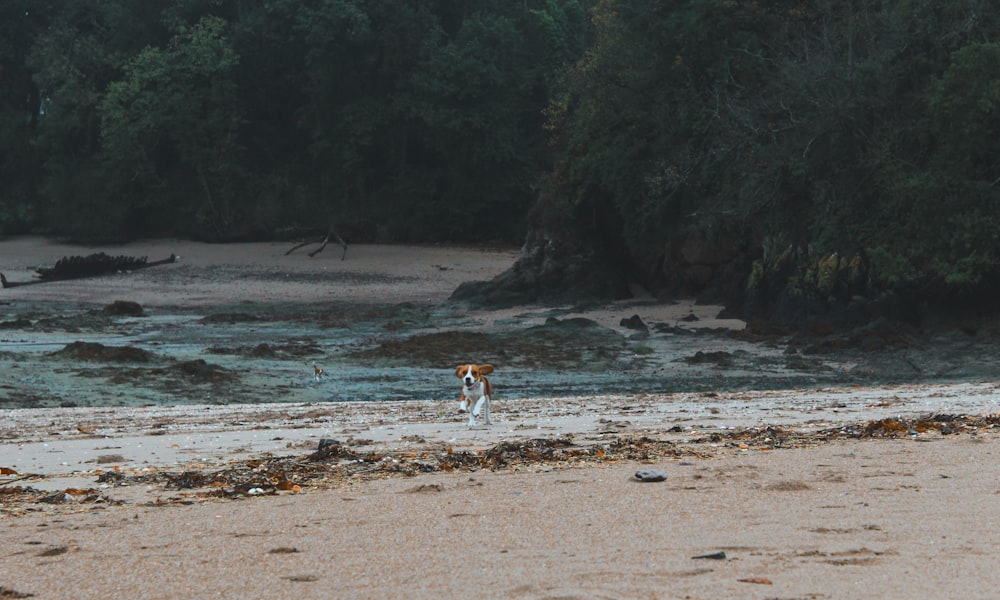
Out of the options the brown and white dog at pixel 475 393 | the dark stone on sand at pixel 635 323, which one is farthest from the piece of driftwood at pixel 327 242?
the brown and white dog at pixel 475 393

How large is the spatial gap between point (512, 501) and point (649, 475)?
870 mm

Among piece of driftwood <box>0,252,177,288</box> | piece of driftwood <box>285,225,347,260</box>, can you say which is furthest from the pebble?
piece of driftwood <box>285,225,347,260</box>

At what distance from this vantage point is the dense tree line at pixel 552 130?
20.7 meters

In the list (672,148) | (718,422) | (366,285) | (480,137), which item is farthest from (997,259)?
(480,137)

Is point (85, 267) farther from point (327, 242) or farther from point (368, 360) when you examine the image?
point (368, 360)

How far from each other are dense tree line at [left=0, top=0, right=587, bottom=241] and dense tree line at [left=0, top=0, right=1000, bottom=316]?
0.36ft

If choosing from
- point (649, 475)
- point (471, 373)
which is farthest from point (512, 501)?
point (471, 373)

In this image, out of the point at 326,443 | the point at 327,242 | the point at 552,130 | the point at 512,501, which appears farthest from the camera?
the point at 327,242

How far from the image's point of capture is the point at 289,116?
49.6 m

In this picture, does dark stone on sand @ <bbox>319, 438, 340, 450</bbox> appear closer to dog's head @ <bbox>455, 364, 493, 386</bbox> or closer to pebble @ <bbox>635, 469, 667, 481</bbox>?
dog's head @ <bbox>455, 364, 493, 386</bbox>

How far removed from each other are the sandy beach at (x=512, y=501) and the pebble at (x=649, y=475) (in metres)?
0.04

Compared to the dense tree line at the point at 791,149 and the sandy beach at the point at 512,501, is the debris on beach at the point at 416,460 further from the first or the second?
the dense tree line at the point at 791,149

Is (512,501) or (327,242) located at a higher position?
(327,242)

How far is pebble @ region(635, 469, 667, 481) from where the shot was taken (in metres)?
6.24
